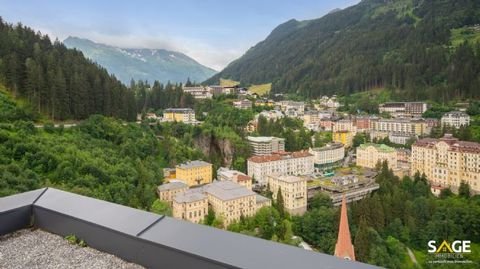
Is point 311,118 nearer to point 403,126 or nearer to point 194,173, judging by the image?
point 403,126

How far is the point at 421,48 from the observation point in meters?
57.8

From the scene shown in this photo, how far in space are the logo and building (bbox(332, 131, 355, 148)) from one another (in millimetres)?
20784

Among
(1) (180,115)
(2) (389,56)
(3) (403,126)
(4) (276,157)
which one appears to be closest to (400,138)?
(3) (403,126)

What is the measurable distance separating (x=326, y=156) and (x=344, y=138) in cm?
813

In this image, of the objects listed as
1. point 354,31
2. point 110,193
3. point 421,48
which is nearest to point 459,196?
point 110,193

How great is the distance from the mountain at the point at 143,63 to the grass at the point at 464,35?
108979mm

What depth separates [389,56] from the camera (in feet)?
204

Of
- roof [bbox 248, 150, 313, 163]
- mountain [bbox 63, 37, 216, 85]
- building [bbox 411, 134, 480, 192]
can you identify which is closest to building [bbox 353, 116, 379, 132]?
building [bbox 411, 134, 480, 192]

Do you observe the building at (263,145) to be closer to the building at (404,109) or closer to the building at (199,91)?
the building at (199,91)

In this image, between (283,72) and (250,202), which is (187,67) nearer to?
(283,72)

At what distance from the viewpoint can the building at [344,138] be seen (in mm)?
40000

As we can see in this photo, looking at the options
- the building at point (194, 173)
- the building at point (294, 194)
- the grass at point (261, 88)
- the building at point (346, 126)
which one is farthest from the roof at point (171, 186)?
the grass at point (261, 88)

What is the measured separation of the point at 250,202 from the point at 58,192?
56.4 feet

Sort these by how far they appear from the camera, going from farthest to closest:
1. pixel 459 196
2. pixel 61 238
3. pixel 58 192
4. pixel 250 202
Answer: pixel 459 196
pixel 250 202
pixel 58 192
pixel 61 238
